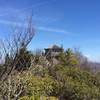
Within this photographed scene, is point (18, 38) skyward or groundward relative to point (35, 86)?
skyward

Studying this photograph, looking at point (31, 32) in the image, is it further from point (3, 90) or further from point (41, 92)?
point (41, 92)

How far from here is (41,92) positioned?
518 inches

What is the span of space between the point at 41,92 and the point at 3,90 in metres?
5.66

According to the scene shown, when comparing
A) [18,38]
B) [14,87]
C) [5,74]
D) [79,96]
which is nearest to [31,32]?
[18,38]

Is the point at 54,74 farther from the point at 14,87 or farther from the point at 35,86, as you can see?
the point at 14,87

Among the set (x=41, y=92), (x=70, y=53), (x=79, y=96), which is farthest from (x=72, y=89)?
(x=70, y=53)

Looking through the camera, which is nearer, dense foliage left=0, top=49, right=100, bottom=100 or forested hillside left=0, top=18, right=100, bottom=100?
forested hillside left=0, top=18, right=100, bottom=100

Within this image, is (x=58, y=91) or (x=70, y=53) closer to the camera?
(x=58, y=91)

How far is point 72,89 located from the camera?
46.9ft

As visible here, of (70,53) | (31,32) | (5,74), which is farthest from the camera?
(70,53)

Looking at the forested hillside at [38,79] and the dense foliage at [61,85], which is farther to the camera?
the dense foliage at [61,85]

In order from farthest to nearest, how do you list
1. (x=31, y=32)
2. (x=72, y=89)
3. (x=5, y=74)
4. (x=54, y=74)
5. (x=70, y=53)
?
(x=70, y=53), (x=54, y=74), (x=72, y=89), (x=5, y=74), (x=31, y=32)

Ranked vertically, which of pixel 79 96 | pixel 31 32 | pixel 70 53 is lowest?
pixel 79 96

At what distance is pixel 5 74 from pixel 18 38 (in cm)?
98
